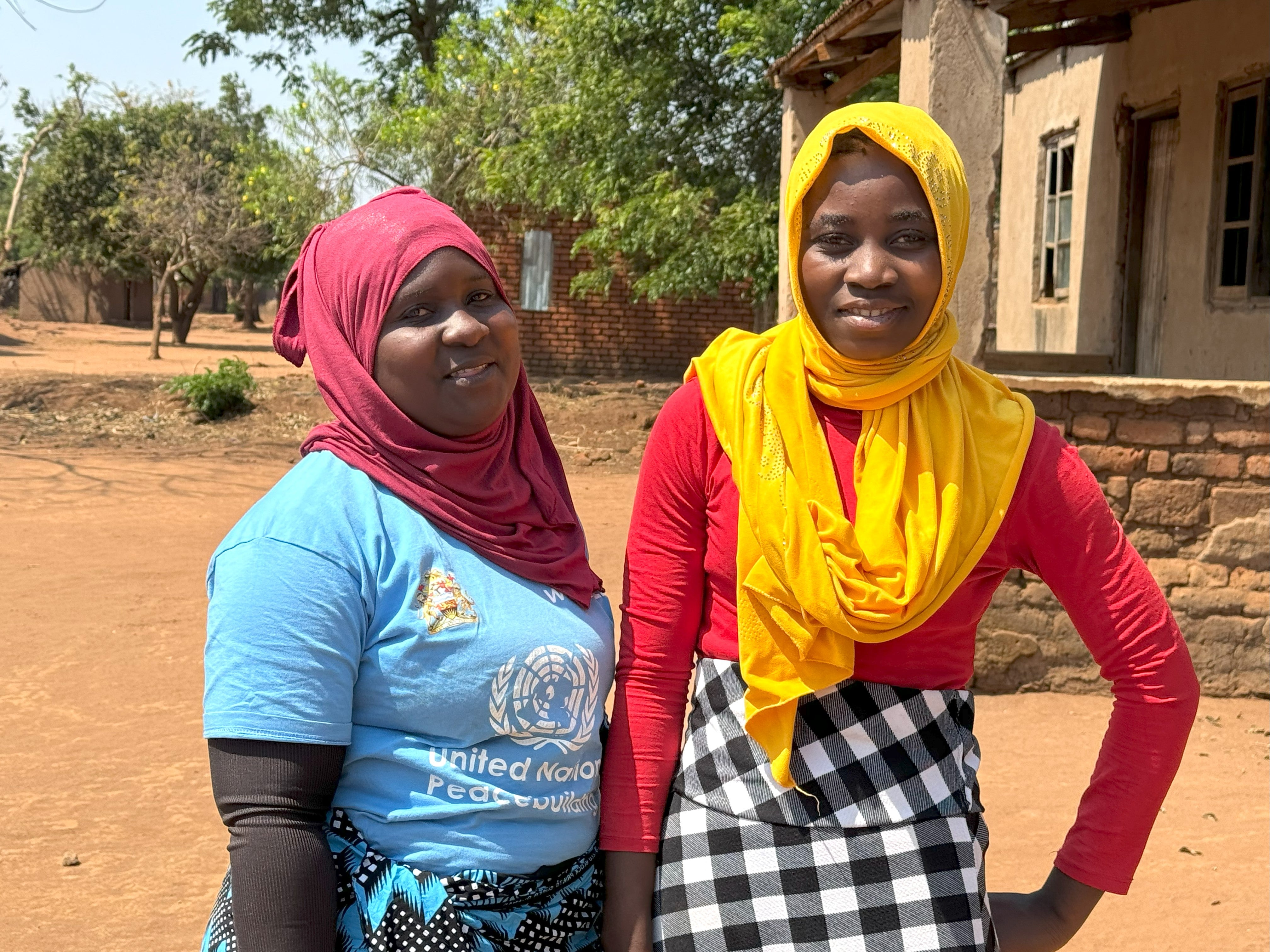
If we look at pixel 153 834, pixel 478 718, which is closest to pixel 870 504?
pixel 478 718

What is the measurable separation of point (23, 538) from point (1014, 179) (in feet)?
→ 27.9

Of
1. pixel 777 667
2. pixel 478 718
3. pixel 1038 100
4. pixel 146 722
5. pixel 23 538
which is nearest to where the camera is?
pixel 478 718

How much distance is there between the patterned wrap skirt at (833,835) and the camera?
5.27ft

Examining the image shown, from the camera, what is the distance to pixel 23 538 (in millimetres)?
8164

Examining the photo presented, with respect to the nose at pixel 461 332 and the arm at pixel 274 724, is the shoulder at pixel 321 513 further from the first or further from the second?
the nose at pixel 461 332

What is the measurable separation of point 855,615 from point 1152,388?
4043 millimetres

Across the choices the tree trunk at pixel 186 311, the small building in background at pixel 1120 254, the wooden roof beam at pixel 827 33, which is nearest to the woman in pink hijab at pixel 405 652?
the small building in background at pixel 1120 254

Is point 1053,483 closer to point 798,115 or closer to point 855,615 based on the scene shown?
point 855,615

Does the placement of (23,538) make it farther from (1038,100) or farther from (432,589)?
(1038,100)

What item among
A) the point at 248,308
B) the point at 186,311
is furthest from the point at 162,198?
the point at 248,308

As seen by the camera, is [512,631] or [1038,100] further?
[1038,100]

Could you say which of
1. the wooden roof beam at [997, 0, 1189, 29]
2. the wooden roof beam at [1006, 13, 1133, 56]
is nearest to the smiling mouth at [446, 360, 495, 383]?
the wooden roof beam at [997, 0, 1189, 29]

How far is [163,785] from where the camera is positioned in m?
4.52

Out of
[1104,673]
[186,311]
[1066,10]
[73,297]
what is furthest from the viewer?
[73,297]
